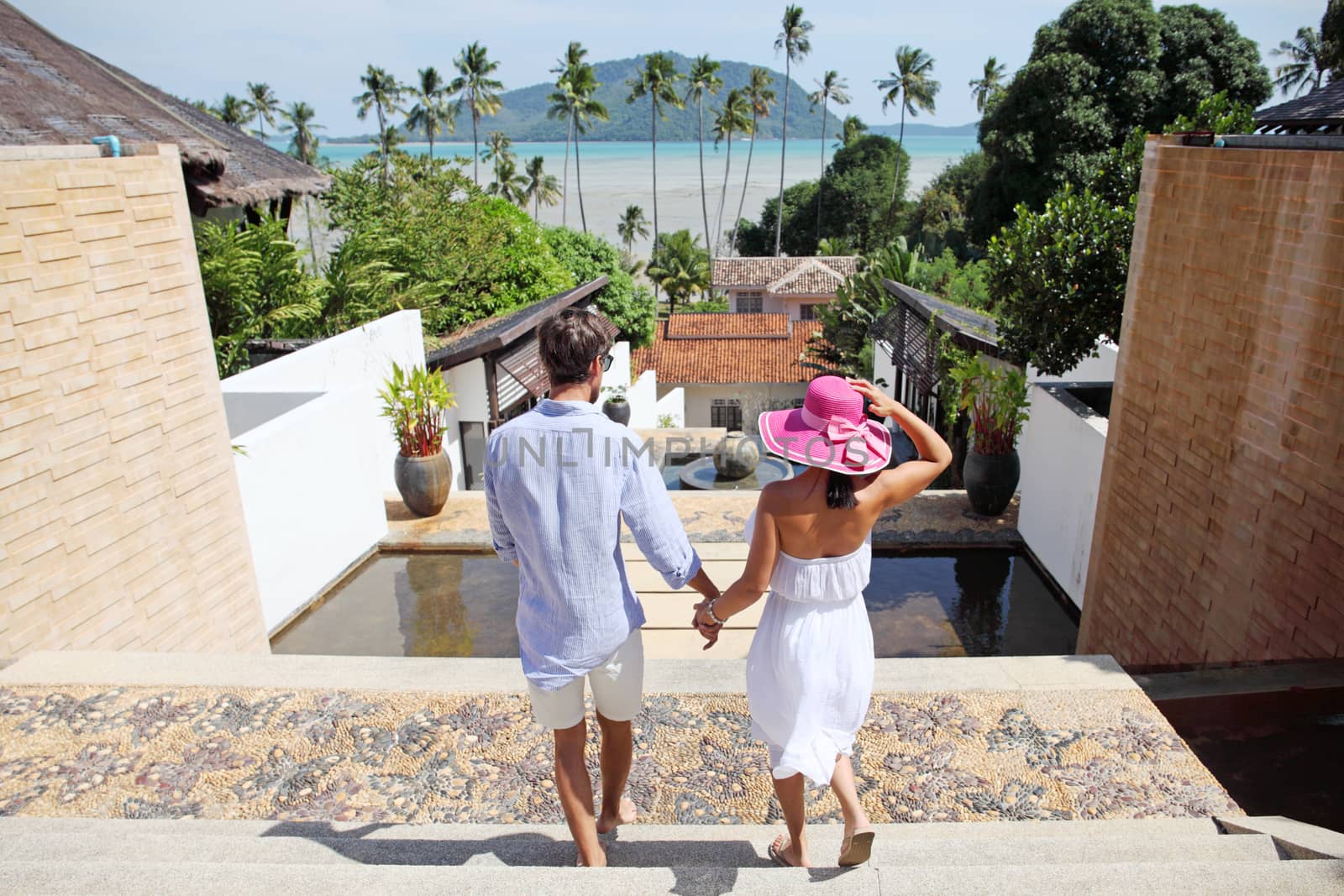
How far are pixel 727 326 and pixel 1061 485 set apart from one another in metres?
26.8

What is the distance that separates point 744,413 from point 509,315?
51.1 feet

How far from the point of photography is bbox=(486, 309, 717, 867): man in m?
2.32

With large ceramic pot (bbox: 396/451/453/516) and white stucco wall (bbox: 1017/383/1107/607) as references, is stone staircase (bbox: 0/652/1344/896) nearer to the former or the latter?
white stucco wall (bbox: 1017/383/1107/607)

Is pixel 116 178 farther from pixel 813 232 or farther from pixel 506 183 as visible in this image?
pixel 813 232

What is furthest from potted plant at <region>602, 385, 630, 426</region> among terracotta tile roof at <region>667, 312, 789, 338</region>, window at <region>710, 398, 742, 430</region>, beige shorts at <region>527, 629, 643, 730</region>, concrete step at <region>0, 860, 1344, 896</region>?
concrete step at <region>0, 860, 1344, 896</region>

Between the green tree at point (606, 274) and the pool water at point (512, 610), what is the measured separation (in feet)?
51.2

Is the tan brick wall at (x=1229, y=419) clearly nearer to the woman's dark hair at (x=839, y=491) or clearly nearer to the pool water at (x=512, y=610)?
the pool water at (x=512, y=610)

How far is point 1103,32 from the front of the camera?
22.6 metres

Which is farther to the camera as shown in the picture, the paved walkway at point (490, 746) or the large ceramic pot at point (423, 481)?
the large ceramic pot at point (423, 481)

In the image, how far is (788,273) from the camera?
141 ft

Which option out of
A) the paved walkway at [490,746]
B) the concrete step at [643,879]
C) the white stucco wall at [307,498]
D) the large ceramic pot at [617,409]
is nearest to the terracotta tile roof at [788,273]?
the large ceramic pot at [617,409]

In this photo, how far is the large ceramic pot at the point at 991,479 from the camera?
26.2ft

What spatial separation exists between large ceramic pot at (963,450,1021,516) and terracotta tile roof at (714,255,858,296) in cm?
3258

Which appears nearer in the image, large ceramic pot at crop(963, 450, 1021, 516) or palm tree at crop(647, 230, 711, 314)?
large ceramic pot at crop(963, 450, 1021, 516)
